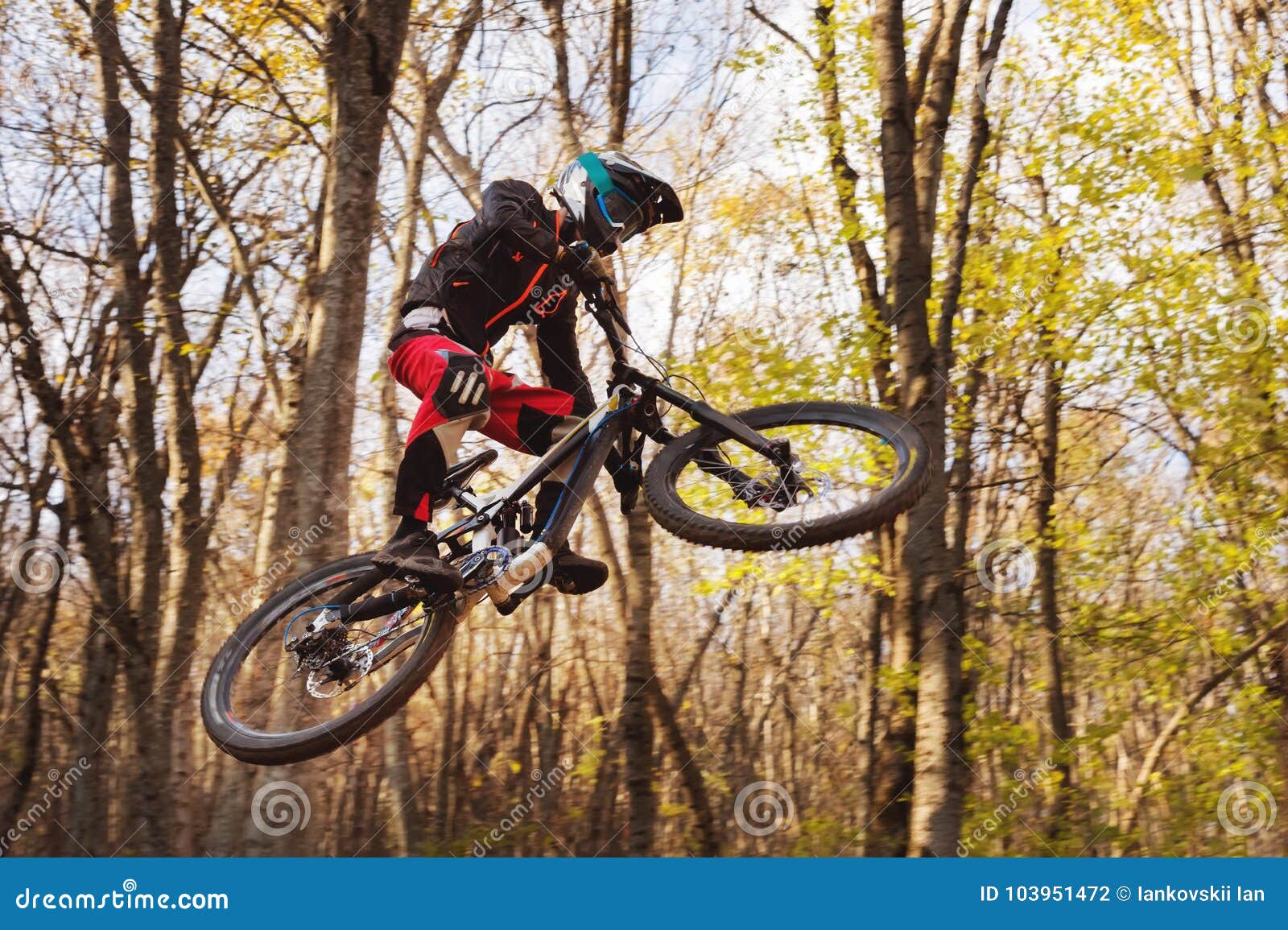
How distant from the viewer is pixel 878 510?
12.5 ft

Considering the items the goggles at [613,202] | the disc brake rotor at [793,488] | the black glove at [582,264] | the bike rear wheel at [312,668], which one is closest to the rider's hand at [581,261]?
the black glove at [582,264]

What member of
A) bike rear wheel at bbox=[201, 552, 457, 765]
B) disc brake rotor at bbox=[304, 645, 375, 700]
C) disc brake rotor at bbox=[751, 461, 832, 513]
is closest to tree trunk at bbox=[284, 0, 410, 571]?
bike rear wheel at bbox=[201, 552, 457, 765]

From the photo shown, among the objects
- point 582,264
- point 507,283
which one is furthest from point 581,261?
point 507,283

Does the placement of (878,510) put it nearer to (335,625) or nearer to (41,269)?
(335,625)

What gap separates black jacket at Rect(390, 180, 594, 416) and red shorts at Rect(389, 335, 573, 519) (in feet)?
0.41

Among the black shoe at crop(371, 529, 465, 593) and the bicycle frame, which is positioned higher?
the bicycle frame

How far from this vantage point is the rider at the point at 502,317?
13.5 ft

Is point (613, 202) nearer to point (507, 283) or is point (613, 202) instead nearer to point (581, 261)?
point (581, 261)

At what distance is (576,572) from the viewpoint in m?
4.38

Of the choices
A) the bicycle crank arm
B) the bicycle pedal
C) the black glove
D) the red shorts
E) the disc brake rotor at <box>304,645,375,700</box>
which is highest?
the black glove

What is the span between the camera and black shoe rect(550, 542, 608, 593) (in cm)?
437

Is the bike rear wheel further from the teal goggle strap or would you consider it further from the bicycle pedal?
the teal goggle strap

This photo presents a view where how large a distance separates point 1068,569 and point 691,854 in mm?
4569

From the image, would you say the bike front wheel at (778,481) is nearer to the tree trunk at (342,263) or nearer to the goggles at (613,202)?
the goggles at (613,202)
